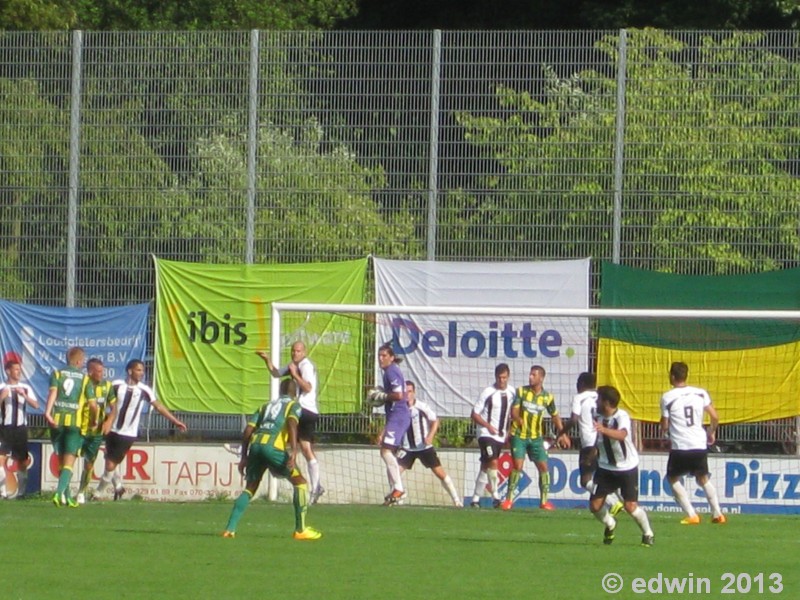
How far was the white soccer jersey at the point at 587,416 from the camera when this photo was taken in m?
18.0

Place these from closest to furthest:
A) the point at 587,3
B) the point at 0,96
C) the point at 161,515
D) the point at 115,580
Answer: the point at 115,580
the point at 161,515
the point at 0,96
the point at 587,3

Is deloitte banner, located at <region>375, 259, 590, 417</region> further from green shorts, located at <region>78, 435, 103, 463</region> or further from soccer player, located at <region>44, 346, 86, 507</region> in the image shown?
soccer player, located at <region>44, 346, 86, 507</region>

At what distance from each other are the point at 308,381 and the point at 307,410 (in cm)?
63

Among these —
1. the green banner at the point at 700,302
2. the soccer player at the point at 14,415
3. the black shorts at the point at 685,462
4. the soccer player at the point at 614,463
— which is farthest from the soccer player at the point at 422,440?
the soccer player at the point at 614,463

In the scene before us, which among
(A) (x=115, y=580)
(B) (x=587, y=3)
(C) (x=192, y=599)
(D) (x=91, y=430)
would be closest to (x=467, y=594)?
(C) (x=192, y=599)

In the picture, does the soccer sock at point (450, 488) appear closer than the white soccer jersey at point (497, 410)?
No

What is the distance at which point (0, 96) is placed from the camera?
22609 mm

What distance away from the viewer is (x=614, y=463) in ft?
48.0

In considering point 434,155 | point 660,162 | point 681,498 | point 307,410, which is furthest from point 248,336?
point 681,498

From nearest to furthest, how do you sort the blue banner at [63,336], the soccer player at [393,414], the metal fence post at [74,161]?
the soccer player at [393,414], the blue banner at [63,336], the metal fence post at [74,161]

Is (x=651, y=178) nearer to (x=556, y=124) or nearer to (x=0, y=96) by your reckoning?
(x=556, y=124)

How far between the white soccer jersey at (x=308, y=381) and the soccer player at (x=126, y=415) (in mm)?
1606

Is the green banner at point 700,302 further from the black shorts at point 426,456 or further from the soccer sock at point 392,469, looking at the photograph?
the soccer sock at point 392,469

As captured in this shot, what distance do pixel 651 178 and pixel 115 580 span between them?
11464 mm
